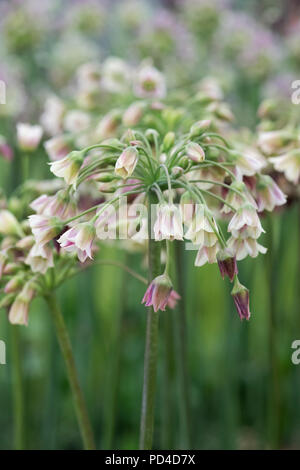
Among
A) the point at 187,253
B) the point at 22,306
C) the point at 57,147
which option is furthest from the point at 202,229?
the point at 187,253

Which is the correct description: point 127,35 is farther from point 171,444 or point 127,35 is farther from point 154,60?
point 171,444

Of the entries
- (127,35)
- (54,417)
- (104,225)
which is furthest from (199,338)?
(104,225)

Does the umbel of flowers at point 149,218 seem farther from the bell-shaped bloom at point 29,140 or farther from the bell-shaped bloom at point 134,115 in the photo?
the bell-shaped bloom at point 29,140

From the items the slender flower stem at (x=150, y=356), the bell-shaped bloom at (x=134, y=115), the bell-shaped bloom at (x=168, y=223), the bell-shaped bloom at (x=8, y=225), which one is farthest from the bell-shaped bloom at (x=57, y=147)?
the bell-shaped bloom at (x=168, y=223)

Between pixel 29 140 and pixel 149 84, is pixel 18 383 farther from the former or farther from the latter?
pixel 149 84

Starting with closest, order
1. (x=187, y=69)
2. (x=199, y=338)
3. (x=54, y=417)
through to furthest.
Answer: (x=54, y=417) → (x=187, y=69) → (x=199, y=338)
